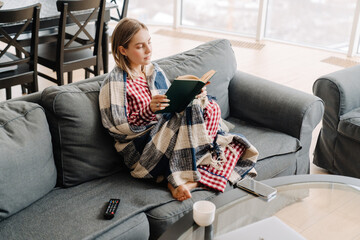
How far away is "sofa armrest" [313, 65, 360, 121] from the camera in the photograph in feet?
7.74

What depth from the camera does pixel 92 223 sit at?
1539mm

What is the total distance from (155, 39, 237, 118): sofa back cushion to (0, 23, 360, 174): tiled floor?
1643mm

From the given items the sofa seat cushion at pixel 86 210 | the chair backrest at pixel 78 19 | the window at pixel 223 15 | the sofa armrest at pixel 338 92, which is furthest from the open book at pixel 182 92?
the window at pixel 223 15

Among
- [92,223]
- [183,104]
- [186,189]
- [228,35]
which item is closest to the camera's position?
[92,223]

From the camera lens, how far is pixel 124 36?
189cm

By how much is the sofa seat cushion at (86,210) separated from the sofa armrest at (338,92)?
46.3 inches

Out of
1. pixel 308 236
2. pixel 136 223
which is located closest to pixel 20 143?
pixel 136 223

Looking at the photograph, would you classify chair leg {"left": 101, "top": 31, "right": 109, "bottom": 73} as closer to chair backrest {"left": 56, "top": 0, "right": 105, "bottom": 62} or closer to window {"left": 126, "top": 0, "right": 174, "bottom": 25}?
chair backrest {"left": 56, "top": 0, "right": 105, "bottom": 62}

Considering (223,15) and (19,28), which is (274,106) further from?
(223,15)

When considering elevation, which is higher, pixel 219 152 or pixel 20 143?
pixel 20 143

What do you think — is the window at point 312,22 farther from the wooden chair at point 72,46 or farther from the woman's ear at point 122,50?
the woman's ear at point 122,50

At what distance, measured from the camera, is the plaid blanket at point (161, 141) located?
5.97 feet

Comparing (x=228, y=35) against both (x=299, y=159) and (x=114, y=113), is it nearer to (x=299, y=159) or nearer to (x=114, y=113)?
(x=299, y=159)

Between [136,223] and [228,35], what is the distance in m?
4.43
